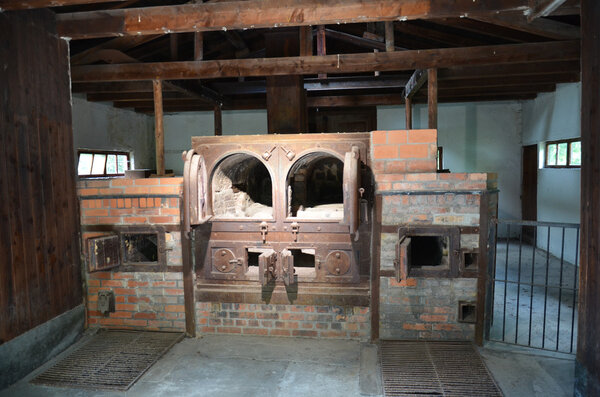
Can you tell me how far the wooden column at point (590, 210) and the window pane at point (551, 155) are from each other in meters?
5.12

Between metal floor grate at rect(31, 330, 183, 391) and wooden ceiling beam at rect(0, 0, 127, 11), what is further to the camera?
metal floor grate at rect(31, 330, 183, 391)

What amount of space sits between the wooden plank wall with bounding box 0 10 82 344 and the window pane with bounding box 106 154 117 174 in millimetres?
4446

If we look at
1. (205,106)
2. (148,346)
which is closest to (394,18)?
(148,346)

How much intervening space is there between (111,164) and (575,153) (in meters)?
8.15

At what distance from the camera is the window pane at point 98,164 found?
7.30 m

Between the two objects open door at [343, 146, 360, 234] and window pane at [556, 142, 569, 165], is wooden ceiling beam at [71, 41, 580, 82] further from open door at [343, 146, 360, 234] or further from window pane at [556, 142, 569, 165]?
window pane at [556, 142, 569, 165]

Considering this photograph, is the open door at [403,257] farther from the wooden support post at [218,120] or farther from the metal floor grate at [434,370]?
the wooden support post at [218,120]

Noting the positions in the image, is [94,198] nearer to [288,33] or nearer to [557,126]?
[288,33]

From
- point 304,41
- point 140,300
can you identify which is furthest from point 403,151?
point 140,300

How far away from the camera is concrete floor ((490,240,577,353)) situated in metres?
3.29

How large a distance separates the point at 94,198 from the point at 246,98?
14.0 feet

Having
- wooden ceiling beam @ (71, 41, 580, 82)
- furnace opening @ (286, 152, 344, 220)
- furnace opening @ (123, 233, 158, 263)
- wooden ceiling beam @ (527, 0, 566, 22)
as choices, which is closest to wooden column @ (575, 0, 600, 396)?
wooden ceiling beam @ (527, 0, 566, 22)

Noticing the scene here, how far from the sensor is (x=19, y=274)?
2912 millimetres

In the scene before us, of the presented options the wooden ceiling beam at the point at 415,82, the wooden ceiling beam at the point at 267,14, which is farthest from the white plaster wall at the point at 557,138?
the wooden ceiling beam at the point at 267,14
